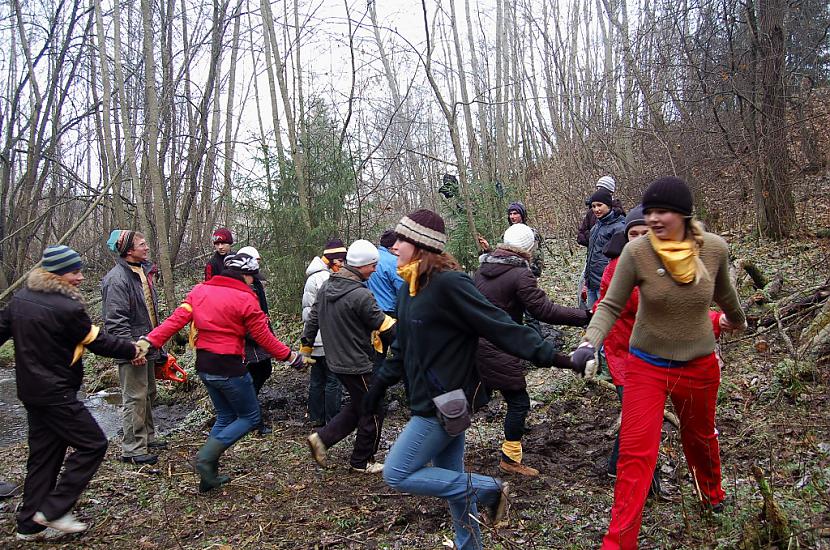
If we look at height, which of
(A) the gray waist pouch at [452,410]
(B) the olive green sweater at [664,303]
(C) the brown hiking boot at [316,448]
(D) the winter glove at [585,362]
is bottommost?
(C) the brown hiking boot at [316,448]

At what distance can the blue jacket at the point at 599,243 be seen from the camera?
267 inches

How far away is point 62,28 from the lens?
15.5 metres

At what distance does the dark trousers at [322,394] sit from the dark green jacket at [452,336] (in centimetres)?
332

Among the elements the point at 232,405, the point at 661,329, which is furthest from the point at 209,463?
the point at 661,329

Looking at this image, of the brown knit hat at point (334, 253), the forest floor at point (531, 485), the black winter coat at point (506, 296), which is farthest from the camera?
the brown knit hat at point (334, 253)

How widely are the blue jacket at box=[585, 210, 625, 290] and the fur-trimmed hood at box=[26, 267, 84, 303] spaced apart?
5.18 m

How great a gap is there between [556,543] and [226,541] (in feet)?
7.62

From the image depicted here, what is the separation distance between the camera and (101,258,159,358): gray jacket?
227 inches

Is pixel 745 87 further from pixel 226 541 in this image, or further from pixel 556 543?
pixel 226 541

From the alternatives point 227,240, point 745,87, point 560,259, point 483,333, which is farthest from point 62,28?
point 483,333

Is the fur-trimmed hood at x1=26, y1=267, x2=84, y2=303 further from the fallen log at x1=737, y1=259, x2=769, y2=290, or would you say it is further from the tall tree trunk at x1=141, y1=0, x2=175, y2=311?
the fallen log at x1=737, y1=259, x2=769, y2=290

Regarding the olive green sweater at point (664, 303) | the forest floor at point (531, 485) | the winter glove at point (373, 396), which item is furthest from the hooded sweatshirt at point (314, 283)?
the olive green sweater at point (664, 303)

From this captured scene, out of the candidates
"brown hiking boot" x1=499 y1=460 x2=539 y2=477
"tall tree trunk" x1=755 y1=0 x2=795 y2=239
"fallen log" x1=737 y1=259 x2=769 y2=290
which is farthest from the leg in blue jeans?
"tall tree trunk" x1=755 y1=0 x2=795 y2=239

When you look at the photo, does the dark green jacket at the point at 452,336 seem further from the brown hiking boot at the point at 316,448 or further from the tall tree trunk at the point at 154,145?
the tall tree trunk at the point at 154,145
